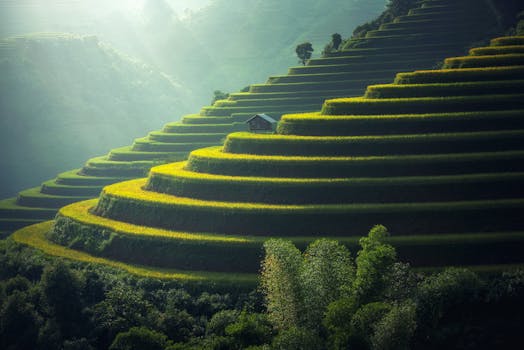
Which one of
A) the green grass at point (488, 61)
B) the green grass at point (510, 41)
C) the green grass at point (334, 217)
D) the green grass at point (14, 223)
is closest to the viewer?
the green grass at point (334, 217)

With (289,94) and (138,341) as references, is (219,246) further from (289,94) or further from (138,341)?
(289,94)

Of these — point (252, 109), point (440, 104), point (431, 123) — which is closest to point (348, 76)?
point (252, 109)

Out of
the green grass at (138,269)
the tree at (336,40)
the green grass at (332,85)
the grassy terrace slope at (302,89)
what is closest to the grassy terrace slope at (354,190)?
the green grass at (138,269)

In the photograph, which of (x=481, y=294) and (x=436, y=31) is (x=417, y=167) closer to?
(x=481, y=294)

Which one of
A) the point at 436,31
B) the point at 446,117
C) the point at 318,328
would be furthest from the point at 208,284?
the point at 436,31

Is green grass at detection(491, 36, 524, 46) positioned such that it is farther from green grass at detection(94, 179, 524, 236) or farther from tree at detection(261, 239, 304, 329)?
tree at detection(261, 239, 304, 329)

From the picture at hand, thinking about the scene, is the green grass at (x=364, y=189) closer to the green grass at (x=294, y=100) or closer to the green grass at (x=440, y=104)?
the green grass at (x=440, y=104)
